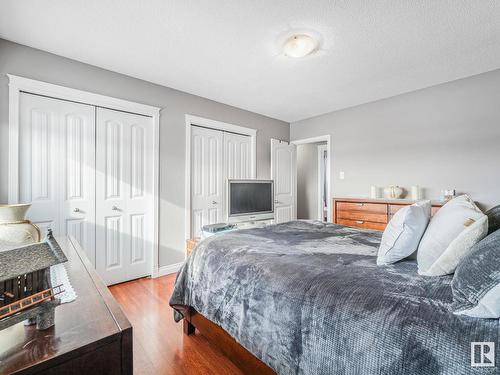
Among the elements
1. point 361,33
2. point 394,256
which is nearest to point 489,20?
point 361,33

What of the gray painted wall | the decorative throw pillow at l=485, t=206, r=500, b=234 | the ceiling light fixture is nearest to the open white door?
the gray painted wall

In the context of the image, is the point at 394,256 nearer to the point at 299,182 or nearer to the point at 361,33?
the point at 361,33

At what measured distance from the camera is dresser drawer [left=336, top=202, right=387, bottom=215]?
327 cm

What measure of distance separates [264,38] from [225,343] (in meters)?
2.38

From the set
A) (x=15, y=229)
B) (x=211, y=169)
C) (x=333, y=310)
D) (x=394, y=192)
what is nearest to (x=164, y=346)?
(x=15, y=229)

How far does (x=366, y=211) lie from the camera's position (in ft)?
11.2

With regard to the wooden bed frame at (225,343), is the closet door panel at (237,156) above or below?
above

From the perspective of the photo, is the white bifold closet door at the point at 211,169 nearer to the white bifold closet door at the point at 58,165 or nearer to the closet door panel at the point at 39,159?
the white bifold closet door at the point at 58,165

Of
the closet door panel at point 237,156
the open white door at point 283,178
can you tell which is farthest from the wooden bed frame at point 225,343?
the open white door at point 283,178

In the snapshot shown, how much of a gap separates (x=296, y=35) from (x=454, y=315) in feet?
7.20

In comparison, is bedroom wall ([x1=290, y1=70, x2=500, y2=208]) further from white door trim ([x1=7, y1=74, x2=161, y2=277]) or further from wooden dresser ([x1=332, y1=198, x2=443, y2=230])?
white door trim ([x1=7, y1=74, x2=161, y2=277])

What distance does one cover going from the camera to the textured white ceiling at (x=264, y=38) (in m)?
1.83

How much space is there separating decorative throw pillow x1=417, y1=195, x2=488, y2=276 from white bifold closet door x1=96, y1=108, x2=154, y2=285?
2863 mm
